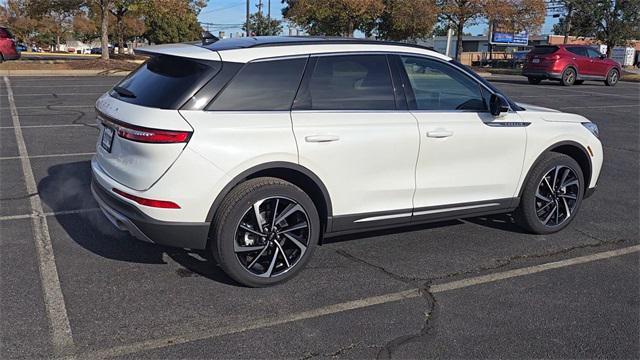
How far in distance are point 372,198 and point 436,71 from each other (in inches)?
49.5

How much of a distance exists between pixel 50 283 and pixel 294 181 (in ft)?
6.03


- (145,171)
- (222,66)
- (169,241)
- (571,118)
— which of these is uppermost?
(222,66)

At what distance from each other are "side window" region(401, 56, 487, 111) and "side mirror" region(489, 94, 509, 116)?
0.35ft

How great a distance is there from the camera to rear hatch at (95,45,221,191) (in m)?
3.52

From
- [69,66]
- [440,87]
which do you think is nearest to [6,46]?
[69,66]

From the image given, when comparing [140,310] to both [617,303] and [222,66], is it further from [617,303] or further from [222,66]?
[617,303]

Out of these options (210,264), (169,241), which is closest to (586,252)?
(210,264)

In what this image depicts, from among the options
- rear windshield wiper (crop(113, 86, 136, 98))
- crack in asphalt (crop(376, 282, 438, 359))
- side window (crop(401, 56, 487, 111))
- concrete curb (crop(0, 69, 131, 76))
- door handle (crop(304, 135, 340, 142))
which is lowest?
crack in asphalt (crop(376, 282, 438, 359))

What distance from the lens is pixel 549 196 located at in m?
5.26

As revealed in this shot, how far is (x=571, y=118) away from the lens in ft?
17.4

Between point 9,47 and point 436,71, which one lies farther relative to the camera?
point 9,47

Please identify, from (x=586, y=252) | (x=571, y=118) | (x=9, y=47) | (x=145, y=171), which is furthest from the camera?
(x=9, y=47)

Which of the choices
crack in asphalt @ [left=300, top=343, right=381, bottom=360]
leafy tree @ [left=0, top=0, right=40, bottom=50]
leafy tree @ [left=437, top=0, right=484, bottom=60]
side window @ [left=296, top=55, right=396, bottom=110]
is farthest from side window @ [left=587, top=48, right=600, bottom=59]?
leafy tree @ [left=0, top=0, right=40, bottom=50]

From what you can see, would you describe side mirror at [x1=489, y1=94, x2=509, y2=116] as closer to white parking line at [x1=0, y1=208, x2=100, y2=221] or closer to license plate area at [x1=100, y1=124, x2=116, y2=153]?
license plate area at [x1=100, y1=124, x2=116, y2=153]
